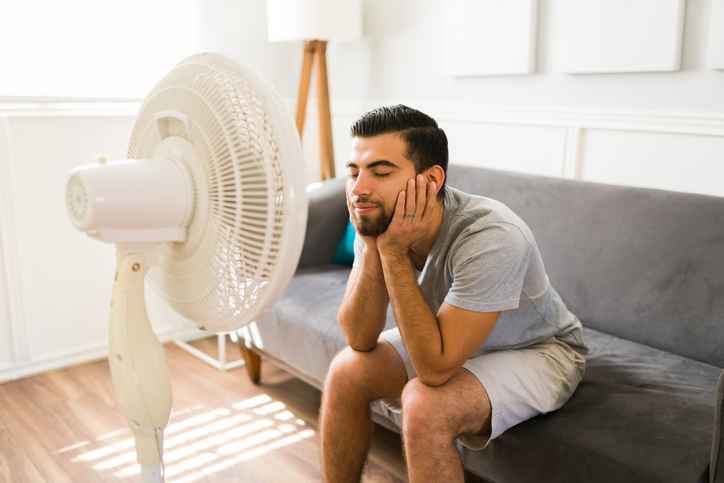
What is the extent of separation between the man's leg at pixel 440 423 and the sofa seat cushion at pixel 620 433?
0.14 meters

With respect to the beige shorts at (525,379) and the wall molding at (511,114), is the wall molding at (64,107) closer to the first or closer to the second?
the wall molding at (511,114)

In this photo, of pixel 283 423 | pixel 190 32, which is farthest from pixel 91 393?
pixel 190 32

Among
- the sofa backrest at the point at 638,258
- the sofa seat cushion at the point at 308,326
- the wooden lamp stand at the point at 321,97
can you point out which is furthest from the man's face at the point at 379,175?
the wooden lamp stand at the point at 321,97

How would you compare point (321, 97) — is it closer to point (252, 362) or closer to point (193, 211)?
point (252, 362)

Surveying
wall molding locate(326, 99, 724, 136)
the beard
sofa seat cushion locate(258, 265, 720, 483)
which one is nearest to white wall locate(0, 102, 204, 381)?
wall molding locate(326, 99, 724, 136)

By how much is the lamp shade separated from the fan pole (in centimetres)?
182

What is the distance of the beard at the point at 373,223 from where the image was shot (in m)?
1.40

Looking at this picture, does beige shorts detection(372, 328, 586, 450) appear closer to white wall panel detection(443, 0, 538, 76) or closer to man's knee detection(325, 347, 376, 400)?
man's knee detection(325, 347, 376, 400)

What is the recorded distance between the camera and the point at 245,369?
2695mm

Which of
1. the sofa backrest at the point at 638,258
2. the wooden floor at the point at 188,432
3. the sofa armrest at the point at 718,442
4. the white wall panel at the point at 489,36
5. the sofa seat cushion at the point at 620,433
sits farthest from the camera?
the white wall panel at the point at 489,36

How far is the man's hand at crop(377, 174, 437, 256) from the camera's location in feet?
4.50

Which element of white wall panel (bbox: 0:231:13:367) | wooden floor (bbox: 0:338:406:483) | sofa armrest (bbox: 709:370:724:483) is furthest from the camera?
white wall panel (bbox: 0:231:13:367)

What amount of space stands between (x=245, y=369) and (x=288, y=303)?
0.65 m

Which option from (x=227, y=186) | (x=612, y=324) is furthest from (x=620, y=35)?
(x=227, y=186)
